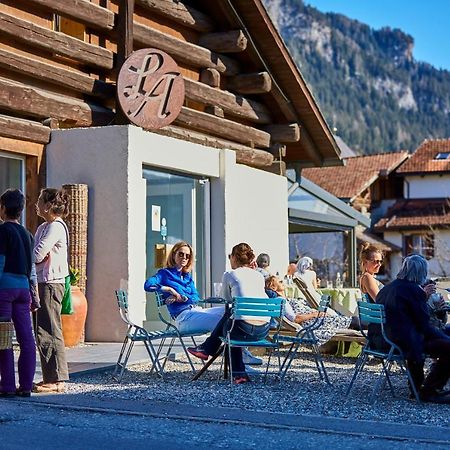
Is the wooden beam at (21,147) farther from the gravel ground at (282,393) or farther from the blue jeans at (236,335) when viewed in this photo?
the blue jeans at (236,335)

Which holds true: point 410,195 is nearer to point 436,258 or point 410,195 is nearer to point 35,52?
point 436,258

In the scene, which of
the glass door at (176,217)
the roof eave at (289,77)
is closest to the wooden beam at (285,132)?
the roof eave at (289,77)

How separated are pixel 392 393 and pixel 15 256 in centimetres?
352

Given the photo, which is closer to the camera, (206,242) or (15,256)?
(15,256)

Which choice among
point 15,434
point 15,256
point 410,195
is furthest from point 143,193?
point 410,195

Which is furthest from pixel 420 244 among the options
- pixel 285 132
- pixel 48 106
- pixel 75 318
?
pixel 75 318

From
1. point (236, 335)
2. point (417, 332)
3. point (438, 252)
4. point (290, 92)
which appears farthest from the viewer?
point (438, 252)

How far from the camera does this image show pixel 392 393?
9586 millimetres

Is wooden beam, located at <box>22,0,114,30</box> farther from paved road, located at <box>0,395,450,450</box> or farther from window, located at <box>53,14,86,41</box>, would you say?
paved road, located at <box>0,395,450,450</box>

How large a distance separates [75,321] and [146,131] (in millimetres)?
2880

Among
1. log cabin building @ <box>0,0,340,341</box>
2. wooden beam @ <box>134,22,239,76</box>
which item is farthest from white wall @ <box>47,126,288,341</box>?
wooden beam @ <box>134,22,239,76</box>

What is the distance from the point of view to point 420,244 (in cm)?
5038

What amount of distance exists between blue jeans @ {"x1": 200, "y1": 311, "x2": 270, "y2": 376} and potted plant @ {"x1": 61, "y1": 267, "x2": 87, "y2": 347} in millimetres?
3182

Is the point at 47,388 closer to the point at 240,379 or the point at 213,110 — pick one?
the point at 240,379
